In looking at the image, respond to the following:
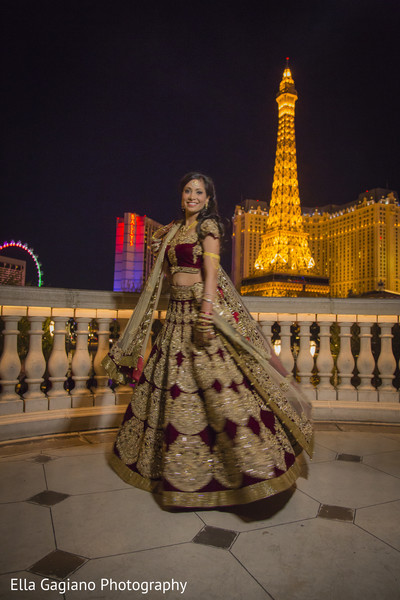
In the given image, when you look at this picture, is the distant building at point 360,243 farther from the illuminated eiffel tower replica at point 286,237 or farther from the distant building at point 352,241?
the illuminated eiffel tower replica at point 286,237

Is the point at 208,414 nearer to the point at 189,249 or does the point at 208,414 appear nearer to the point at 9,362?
the point at 189,249

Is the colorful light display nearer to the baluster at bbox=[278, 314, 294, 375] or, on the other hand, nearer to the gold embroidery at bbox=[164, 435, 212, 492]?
the baluster at bbox=[278, 314, 294, 375]

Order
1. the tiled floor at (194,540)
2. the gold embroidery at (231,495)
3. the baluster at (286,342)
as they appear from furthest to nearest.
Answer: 1. the baluster at (286,342)
2. the gold embroidery at (231,495)
3. the tiled floor at (194,540)

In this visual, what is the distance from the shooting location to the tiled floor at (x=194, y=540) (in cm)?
156

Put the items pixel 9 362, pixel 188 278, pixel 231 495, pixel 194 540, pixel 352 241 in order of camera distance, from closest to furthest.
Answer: pixel 194 540, pixel 231 495, pixel 188 278, pixel 9 362, pixel 352 241

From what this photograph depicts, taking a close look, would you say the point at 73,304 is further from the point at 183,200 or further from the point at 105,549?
the point at 105,549

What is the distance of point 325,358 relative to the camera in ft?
13.9

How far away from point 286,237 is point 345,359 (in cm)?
6909

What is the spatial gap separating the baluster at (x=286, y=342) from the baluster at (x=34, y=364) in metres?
2.38

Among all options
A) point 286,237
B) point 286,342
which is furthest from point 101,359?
point 286,237

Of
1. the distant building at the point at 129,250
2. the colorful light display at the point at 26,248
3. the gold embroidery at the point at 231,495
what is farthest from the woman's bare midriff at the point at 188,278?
the distant building at the point at 129,250

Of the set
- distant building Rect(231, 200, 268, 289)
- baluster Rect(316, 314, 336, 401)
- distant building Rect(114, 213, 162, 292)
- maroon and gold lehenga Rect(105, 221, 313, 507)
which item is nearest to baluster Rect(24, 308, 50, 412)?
maroon and gold lehenga Rect(105, 221, 313, 507)

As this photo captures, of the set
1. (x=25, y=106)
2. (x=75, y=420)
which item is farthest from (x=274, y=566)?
(x=25, y=106)

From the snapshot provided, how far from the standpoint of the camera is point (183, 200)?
2.49 meters
